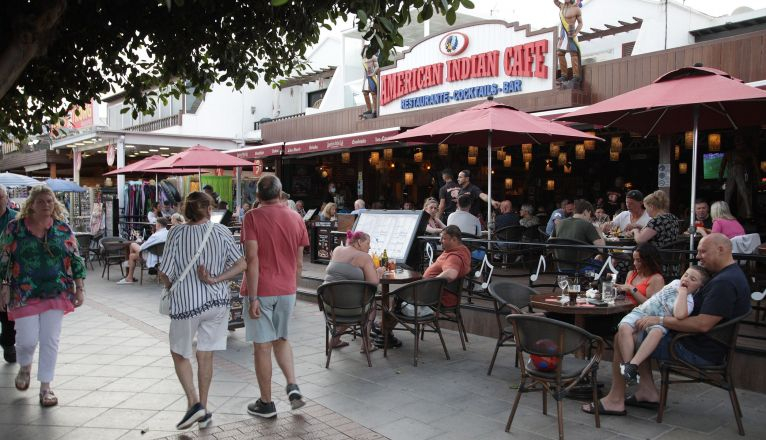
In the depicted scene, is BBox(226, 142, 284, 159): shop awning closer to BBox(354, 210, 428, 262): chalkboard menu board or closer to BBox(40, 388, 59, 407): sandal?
BBox(354, 210, 428, 262): chalkboard menu board

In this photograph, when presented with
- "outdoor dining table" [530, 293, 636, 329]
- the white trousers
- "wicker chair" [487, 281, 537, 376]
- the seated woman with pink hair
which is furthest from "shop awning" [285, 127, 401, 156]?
the white trousers

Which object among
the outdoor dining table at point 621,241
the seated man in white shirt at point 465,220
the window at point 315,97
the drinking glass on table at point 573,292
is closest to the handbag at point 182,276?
the drinking glass on table at point 573,292

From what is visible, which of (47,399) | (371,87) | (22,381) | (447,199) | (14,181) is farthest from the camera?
(371,87)

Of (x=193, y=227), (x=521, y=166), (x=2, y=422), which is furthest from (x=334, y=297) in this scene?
(x=521, y=166)

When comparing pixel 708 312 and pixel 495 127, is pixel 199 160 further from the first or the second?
pixel 708 312

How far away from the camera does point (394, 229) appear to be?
8.16 m

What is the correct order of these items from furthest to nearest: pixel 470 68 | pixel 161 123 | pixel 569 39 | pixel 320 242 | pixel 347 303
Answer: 1. pixel 161 123
2. pixel 470 68
3. pixel 320 242
4. pixel 569 39
5. pixel 347 303

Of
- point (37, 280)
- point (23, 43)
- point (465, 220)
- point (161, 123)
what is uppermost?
point (161, 123)

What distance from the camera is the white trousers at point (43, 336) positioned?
484 cm

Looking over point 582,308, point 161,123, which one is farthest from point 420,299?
point 161,123

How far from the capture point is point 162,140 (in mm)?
19125

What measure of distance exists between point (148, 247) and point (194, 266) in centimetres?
721

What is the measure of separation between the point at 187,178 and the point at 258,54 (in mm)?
14466

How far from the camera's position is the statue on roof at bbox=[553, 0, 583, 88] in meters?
10.8
